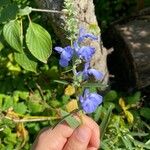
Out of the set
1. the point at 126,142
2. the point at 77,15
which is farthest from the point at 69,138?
the point at 77,15

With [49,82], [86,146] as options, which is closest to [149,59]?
[49,82]

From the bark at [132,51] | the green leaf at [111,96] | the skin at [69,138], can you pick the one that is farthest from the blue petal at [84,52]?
the bark at [132,51]

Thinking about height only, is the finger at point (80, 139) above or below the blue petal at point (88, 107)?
above

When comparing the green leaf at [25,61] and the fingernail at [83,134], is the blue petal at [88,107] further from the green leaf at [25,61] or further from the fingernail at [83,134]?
the green leaf at [25,61]

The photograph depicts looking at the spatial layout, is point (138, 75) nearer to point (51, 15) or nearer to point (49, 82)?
point (49, 82)

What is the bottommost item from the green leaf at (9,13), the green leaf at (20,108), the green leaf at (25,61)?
the green leaf at (20,108)

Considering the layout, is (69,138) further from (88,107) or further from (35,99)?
(35,99)
